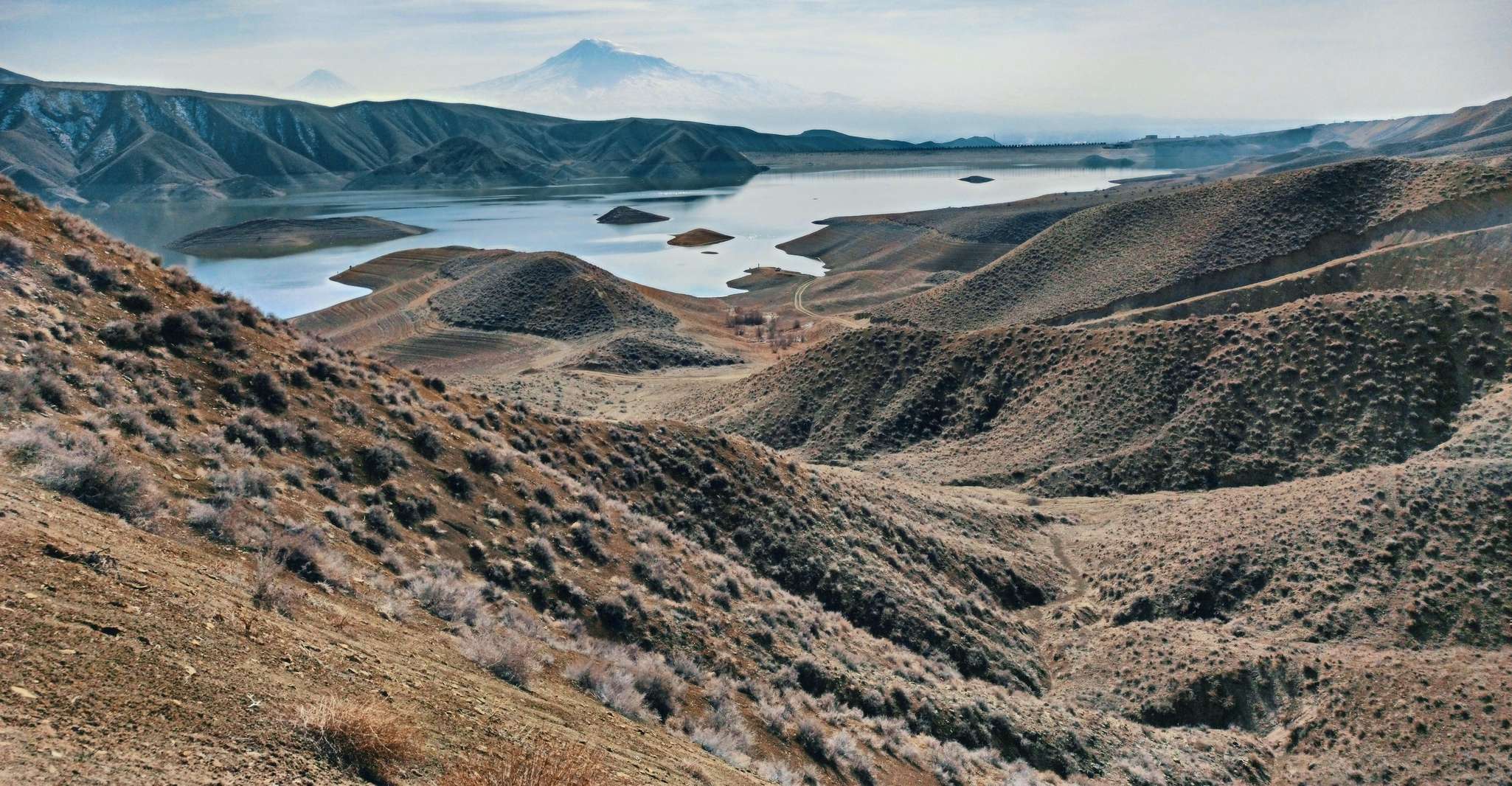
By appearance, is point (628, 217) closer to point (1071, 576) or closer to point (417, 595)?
point (1071, 576)

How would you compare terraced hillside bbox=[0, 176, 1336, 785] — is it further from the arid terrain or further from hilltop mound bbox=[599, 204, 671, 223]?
hilltop mound bbox=[599, 204, 671, 223]

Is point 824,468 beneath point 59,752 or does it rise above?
beneath

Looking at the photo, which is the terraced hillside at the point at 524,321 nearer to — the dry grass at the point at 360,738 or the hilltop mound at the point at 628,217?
the dry grass at the point at 360,738

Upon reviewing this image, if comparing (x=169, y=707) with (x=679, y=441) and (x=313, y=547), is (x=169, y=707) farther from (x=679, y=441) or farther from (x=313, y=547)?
(x=679, y=441)

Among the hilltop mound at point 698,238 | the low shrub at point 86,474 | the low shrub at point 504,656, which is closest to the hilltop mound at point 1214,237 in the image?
the low shrub at point 504,656

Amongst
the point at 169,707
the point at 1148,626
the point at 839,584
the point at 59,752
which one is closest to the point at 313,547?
the point at 169,707

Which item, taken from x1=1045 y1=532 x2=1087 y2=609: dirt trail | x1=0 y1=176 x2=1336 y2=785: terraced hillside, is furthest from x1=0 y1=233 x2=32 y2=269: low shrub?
x1=1045 y1=532 x2=1087 y2=609: dirt trail
